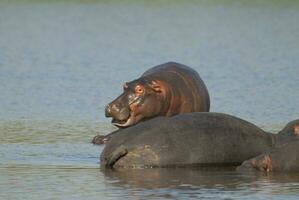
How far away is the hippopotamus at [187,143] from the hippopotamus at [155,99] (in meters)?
1.63

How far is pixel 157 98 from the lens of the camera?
15.6 metres

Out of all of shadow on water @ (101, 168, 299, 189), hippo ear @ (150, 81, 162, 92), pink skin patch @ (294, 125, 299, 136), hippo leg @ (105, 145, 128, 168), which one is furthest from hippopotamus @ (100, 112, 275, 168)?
hippo ear @ (150, 81, 162, 92)

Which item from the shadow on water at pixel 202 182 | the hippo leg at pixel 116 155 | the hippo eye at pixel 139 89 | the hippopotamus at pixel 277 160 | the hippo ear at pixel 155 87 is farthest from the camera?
the hippo ear at pixel 155 87

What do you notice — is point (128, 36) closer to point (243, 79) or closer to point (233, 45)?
point (233, 45)

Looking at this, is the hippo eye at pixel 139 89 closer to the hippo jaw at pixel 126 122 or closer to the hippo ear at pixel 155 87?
the hippo ear at pixel 155 87

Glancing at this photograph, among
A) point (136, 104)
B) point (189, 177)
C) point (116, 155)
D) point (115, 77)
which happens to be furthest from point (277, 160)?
point (115, 77)

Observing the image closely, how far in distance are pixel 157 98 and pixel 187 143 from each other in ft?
7.10

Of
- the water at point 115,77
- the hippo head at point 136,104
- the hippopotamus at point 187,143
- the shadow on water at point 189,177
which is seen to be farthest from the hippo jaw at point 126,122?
the shadow on water at point 189,177

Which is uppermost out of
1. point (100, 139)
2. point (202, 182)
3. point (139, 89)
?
point (139, 89)

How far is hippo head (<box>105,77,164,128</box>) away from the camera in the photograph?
15.5 m

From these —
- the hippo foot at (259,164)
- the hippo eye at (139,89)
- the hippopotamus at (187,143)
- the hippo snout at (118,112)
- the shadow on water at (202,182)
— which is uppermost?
the hippo eye at (139,89)

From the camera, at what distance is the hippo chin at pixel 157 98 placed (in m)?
15.5

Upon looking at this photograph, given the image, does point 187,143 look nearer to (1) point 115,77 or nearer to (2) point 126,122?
(2) point 126,122

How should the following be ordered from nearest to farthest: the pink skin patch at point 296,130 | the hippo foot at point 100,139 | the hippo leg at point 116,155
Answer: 1. the hippo leg at point 116,155
2. the pink skin patch at point 296,130
3. the hippo foot at point 100,139
